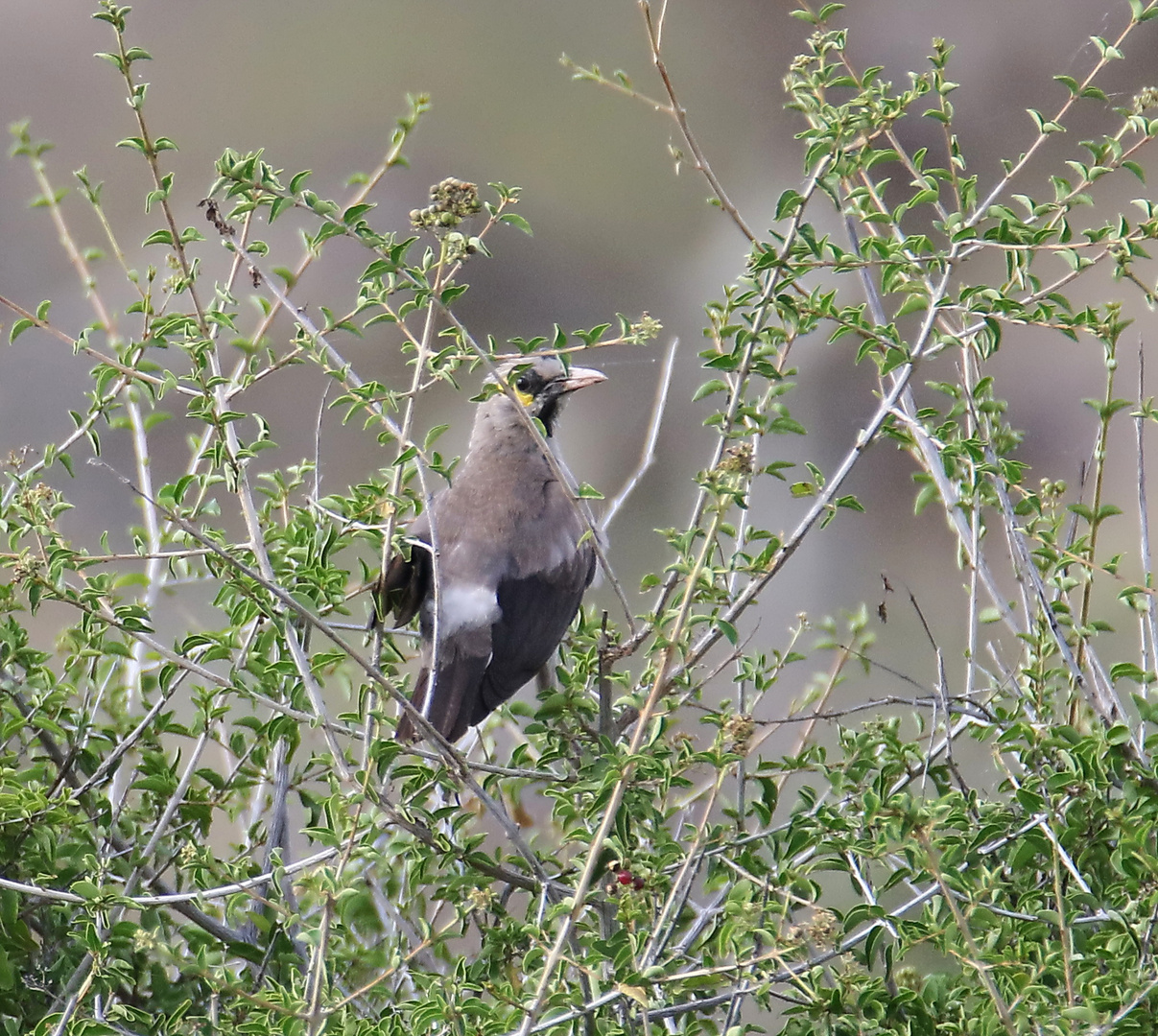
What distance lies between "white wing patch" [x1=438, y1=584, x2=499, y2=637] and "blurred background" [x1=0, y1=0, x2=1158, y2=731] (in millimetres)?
1177

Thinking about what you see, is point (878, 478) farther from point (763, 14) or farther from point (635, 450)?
point (763, 14)

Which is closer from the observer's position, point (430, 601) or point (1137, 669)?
point (1137, 669)

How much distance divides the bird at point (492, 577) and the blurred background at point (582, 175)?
86 cm

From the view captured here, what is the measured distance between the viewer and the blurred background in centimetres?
437

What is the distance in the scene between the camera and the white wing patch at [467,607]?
2.59 m

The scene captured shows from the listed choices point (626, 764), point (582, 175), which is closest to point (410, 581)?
point (626, 764)

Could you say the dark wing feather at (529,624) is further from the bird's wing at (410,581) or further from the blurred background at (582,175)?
the blurred background at (582,175)

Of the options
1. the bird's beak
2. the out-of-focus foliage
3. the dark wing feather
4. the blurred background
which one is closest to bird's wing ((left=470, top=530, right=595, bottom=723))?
the dark wing feather

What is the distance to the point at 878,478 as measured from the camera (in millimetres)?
4730

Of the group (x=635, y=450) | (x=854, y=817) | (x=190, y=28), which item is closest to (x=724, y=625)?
(x=854, y=817)

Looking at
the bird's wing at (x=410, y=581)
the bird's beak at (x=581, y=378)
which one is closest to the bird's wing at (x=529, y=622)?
the bird's wing at (x=410, y=581)

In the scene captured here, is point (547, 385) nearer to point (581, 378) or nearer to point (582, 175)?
point (581, 378)

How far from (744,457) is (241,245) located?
73 cm

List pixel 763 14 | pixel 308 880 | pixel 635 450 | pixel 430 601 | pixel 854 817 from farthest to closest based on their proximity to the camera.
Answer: pixel 763 14
pixel 635 450
pixel 430 601
pixel 854 817
pixel 308 880
